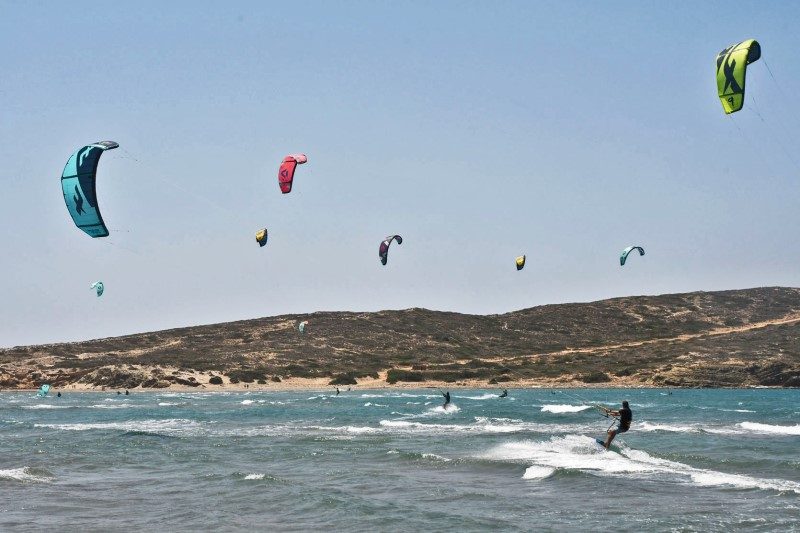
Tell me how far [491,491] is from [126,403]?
46922mm

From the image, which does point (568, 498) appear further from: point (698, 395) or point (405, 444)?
point (698, 395)

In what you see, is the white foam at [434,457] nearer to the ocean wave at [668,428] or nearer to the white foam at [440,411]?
the ocean wave at [668,428]

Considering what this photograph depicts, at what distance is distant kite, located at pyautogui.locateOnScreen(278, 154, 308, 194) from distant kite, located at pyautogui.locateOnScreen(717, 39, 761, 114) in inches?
721

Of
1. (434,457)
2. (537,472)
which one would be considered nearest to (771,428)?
(434,457)

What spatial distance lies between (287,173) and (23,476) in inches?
642

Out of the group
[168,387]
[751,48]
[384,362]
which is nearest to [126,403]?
[168,387]

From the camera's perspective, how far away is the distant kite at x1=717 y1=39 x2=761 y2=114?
20.9 meters

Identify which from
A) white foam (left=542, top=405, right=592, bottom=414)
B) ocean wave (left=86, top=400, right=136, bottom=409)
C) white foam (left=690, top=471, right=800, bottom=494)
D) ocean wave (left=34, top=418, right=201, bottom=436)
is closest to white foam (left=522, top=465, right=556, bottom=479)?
white foam (left=690, top=471, right=800, bottom=494)

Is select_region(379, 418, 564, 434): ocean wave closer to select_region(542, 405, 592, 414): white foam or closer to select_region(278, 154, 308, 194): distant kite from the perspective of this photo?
select_region(542, 405, 592, 414): white foam

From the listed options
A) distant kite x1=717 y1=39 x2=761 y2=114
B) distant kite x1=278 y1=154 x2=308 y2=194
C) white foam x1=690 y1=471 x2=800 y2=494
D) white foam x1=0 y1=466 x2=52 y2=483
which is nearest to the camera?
white foam x1=690 y1=471 x2=800 y2=494

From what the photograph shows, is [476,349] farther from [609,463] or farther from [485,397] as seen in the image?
[609,463]

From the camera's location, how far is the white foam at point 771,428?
35688 mm

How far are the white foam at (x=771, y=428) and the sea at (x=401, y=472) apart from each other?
14 cm

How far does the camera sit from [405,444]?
1220 inches
